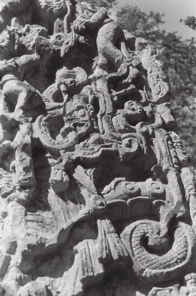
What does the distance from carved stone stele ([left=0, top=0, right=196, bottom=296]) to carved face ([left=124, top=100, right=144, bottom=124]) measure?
1cm

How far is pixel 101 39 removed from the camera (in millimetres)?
4230

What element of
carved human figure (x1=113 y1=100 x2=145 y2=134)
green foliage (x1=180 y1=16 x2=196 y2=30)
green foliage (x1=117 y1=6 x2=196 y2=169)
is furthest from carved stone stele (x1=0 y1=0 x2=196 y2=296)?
green foliage (x1=180 y1=16 x2=196 y2=30)

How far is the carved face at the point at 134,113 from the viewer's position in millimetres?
3756

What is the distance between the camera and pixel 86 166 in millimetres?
3328

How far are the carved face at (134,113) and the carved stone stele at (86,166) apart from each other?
0.01 m

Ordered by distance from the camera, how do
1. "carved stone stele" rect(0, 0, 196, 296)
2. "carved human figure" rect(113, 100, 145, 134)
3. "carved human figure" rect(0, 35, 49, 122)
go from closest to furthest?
"carved stone stele" rect(0, 0, 196, 296)
"carved human figure" rect(0, 35, 49, 122)
"carved human figure" rect(113, 100, 145, 134)

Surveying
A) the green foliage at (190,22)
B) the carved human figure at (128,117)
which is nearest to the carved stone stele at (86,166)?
the carved human figure at (128,117)

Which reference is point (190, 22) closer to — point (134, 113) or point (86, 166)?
point (134, 113)

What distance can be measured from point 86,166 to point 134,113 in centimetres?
65

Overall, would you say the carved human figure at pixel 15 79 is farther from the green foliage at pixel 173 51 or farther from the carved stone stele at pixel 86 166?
the green foliage at pixel 173 51

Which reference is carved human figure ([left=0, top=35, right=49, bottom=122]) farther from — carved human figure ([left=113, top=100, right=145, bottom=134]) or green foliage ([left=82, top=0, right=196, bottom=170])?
green foliage ([left=82, top=0, right=196, bottom=170])

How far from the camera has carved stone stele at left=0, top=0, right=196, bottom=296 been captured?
9.45 ft

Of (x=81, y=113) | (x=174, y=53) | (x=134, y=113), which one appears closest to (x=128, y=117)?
(x=134, y=113)

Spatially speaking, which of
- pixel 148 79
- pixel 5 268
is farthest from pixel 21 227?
pixel 148 79
